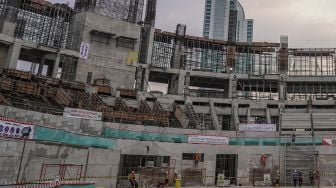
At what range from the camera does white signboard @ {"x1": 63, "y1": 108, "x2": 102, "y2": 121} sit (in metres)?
31.9

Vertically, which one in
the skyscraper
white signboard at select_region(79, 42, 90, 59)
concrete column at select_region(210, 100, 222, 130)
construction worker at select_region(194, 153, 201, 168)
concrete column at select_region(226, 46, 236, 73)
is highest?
the skyscraper

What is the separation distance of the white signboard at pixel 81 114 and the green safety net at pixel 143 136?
284 cm

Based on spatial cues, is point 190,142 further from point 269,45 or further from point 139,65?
point 269,45

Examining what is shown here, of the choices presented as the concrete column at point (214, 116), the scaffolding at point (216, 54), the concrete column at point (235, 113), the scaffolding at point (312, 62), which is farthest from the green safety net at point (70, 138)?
the scaffolding at point (312, 62)

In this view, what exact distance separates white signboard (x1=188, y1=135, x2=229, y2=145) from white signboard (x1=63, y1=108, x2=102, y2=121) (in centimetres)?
985

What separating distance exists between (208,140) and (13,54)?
2945cm

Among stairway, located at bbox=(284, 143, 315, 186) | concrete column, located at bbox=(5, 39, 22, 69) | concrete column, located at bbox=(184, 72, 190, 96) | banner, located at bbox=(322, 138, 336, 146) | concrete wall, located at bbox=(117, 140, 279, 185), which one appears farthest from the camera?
concrete column, located at bbox=(184, 72, 190, 96)

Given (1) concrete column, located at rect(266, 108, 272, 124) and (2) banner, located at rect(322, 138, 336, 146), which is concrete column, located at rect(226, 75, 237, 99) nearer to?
(1) concrete column, located at rect(266, 108, 272, 124)

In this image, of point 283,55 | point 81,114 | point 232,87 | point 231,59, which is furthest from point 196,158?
point 283,55

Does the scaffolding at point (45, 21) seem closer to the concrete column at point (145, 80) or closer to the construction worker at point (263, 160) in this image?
the concrete column at point (145, 80)

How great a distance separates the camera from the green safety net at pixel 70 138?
20.4 m

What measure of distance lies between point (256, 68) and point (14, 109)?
5194cm

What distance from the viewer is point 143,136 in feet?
107

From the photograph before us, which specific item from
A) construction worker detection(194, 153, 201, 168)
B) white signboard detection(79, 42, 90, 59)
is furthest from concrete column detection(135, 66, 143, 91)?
construction worker detection(194, 153, 201, 168)
